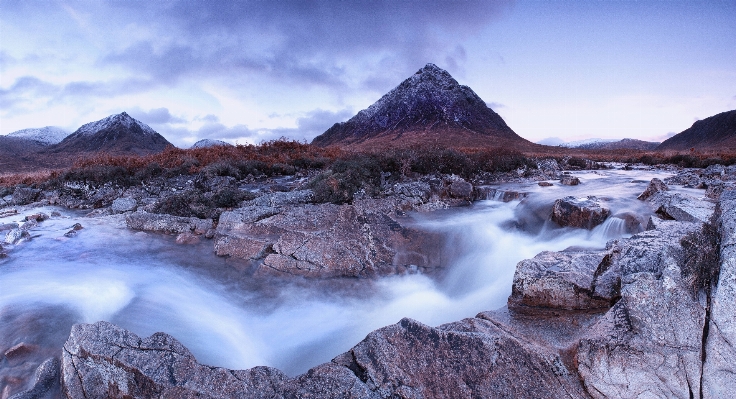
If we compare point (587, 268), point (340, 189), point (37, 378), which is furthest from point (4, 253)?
point (587, 268)

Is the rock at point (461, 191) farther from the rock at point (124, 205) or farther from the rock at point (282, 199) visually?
the rock at point (124, 205)

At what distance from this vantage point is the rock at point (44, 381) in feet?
11.6

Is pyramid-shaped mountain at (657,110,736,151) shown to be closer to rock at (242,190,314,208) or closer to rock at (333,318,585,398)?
rock at (242,190,314,208)

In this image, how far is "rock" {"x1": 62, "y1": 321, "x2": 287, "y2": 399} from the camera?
3139mm

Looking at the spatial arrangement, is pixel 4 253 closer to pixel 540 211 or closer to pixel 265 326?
pixel 265 326

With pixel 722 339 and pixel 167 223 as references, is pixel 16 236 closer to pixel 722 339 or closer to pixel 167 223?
pixel 167 223

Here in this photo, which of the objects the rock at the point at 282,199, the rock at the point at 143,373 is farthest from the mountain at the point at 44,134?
the rock at the point at 143,373

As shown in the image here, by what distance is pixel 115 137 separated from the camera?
3285 inches

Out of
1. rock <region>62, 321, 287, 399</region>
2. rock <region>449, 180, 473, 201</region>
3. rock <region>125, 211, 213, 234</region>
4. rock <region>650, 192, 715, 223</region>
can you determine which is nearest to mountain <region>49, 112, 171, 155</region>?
rock <region>125, 211, 213, 234</region>

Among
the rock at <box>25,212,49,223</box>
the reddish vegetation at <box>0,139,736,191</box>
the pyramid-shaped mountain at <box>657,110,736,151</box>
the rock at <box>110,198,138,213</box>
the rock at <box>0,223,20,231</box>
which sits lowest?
the rock at <box>0,223,20,231</box>

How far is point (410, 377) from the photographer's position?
3.21 meters

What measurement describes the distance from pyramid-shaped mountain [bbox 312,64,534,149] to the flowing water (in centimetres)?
6431

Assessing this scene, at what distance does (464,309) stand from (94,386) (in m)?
4.92

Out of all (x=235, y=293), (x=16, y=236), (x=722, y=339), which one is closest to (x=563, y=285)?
(x=722, y=339)
